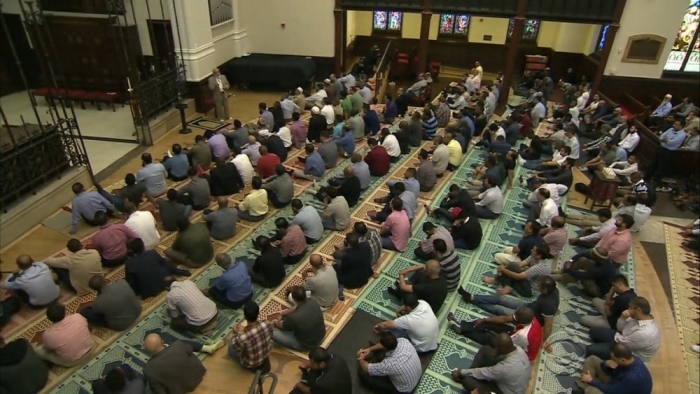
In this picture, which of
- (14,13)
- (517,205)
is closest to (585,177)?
(517,205)

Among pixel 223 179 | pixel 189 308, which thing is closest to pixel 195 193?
pixel 223 179

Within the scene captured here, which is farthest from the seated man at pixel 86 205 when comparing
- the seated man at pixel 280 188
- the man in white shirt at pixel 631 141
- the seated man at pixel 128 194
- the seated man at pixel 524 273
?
the man in white shirt at pixel 631 141

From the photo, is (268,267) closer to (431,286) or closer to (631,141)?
(431,286)

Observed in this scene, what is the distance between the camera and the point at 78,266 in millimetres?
5492

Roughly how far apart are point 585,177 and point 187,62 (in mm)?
9884

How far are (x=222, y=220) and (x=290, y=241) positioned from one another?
1.21 meters

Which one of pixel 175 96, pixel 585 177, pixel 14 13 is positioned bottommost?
pixel 585 177

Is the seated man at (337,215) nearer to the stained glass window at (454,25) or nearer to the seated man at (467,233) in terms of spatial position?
the seated man at (467,233)

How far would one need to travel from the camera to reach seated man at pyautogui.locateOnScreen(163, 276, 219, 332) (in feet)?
16.5

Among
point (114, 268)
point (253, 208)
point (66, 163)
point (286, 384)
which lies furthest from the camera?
point (66, 163)

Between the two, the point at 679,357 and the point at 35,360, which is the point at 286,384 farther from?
the point at 679,357

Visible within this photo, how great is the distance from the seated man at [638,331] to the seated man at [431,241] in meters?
2.08

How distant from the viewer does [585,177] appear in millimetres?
9750

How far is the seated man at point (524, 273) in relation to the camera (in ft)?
19.3
